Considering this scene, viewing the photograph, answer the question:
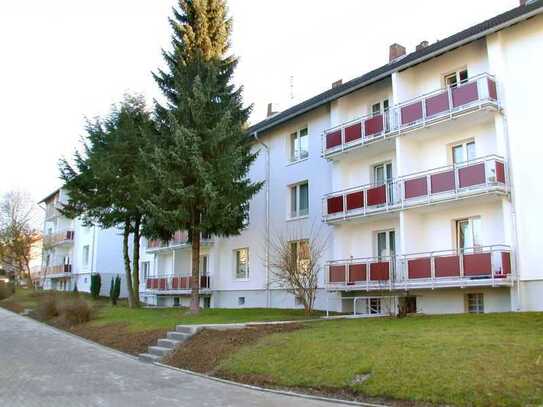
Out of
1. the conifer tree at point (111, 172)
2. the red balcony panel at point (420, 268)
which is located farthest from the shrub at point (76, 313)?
the red balcony panel at point (420, 268)

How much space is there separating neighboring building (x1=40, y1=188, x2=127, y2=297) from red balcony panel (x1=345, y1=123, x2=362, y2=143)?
1072 inches

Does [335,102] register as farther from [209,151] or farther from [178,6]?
[178,6]

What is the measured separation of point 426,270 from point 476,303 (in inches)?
77.9

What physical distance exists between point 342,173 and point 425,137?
446 centimetres

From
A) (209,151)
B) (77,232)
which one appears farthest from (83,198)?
(77,232)

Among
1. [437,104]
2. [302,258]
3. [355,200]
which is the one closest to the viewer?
[437,104]

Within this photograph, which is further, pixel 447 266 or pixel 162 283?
pixel 162 283

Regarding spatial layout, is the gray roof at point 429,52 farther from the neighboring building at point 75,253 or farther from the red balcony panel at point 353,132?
the neighboring building at point 75,253

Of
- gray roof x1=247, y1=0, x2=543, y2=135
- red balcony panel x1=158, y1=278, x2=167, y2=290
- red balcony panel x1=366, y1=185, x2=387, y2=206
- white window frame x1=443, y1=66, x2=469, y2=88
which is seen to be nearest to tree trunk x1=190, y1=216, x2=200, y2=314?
red balcony panel x1=366, y1=185, x2=387, y2=206

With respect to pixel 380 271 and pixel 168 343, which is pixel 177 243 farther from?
pixel 168 343

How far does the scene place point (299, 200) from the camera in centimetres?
2644

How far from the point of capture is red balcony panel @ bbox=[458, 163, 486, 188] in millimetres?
17125

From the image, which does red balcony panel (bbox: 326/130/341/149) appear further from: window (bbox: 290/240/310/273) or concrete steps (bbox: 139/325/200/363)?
concrete steps (bbox: 139/325/200/363)

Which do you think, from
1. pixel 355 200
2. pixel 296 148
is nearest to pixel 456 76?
pixel 355 200
